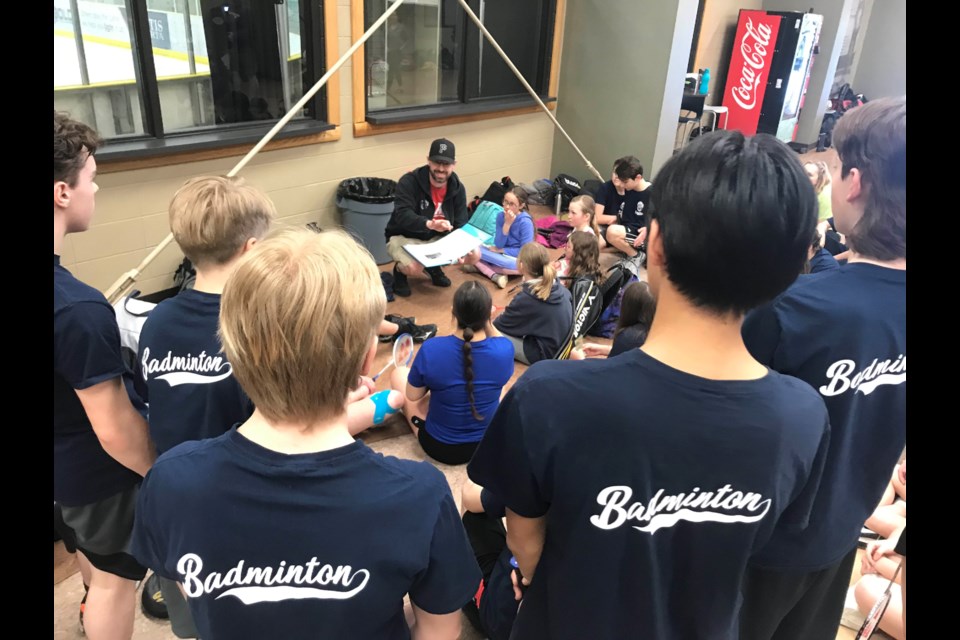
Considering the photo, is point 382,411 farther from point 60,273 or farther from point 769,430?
point 769,430

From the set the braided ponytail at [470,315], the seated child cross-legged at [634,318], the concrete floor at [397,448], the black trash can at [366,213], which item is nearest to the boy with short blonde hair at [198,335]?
the concrete floor at [397,448]

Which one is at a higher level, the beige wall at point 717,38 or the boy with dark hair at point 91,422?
the beige wall at point 717,38

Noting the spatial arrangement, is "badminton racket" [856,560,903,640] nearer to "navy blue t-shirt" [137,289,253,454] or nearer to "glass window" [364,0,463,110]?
"navy blue t-shirt" [137,289,253,454]

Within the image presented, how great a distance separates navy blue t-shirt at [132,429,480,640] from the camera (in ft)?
2.77

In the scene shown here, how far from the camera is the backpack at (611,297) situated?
12.5 feet

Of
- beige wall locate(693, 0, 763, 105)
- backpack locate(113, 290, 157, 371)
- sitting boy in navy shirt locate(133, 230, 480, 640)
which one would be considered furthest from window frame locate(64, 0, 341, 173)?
beige wall locate(693, 0, 763, 105)

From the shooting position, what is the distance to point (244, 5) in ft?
13.9

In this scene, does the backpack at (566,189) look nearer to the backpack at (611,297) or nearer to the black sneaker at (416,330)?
the backpack at (611,297)

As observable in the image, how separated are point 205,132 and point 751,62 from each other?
7.87 m

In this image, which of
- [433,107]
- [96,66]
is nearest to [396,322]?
[96,66]

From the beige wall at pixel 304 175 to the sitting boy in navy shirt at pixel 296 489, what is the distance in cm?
340

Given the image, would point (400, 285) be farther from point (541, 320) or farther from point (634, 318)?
point (634, 318)
